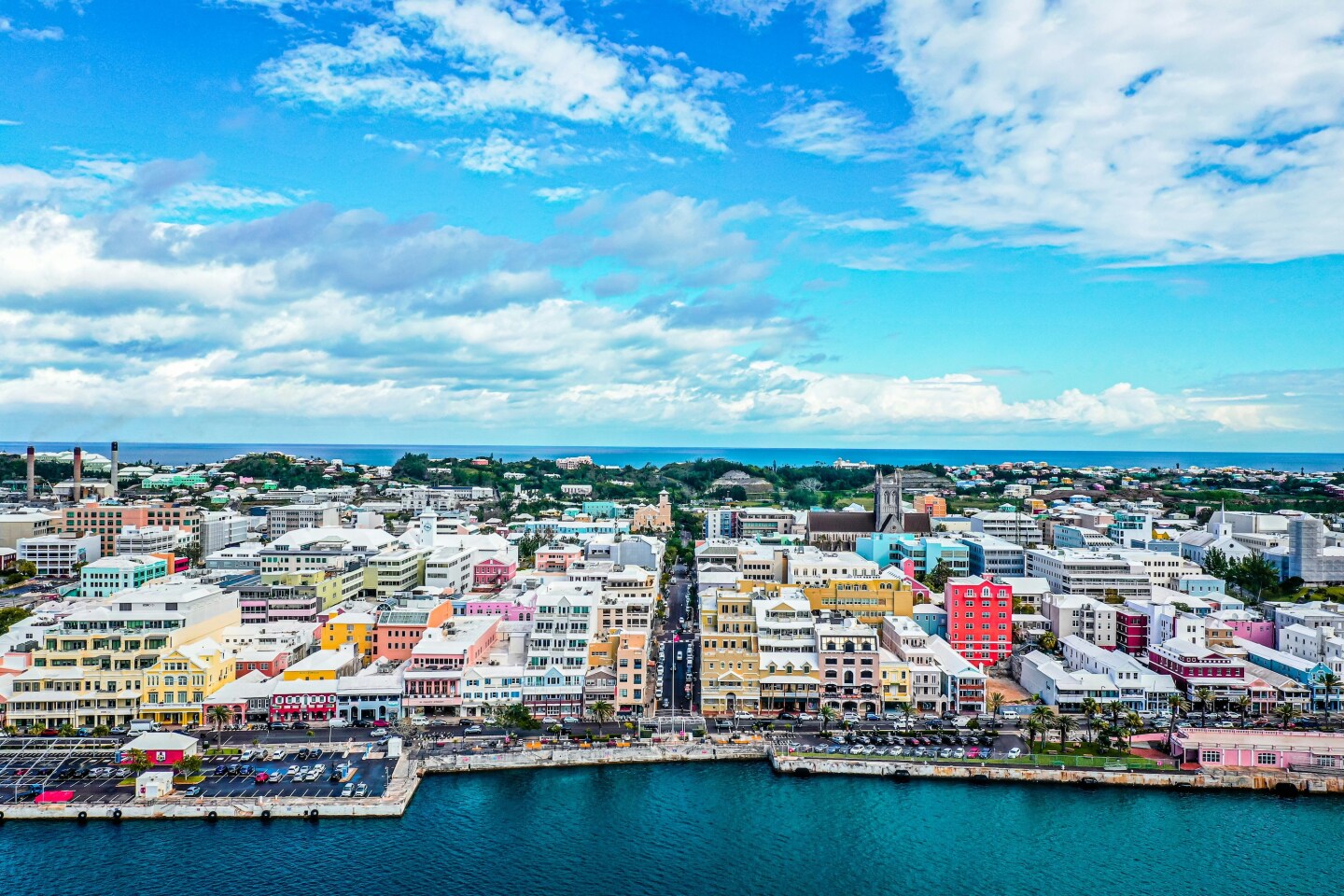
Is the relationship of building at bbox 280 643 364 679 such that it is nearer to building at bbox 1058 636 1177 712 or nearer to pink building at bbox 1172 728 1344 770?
building at bbox 1058 636 1177 712

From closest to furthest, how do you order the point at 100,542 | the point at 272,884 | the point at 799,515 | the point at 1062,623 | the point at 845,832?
1. the point at 272,884
2. the point at 845,832
3. the point at 1062,623
4. the point at 100,542
5. the point at 799,515

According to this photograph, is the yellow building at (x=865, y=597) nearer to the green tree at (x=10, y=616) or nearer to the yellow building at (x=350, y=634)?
the yellow building at (x=350, y=634)

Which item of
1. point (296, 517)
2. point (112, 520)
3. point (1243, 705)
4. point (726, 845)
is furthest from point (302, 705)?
point (296, 517)

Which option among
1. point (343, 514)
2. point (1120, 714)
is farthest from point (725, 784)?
point (343, 514)

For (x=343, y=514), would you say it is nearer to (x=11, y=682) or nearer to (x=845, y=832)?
(x=11, y=682)

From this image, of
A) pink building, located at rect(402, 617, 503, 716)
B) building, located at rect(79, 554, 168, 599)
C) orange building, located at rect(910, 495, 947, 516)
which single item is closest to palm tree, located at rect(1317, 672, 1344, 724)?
pink building, located at rect(402, 617, 503, 716)

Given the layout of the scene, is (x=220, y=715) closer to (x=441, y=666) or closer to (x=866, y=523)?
(x=441, y=666)

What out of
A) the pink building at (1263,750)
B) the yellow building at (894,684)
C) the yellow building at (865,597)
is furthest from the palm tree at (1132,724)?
the yellow building at (865,597)
